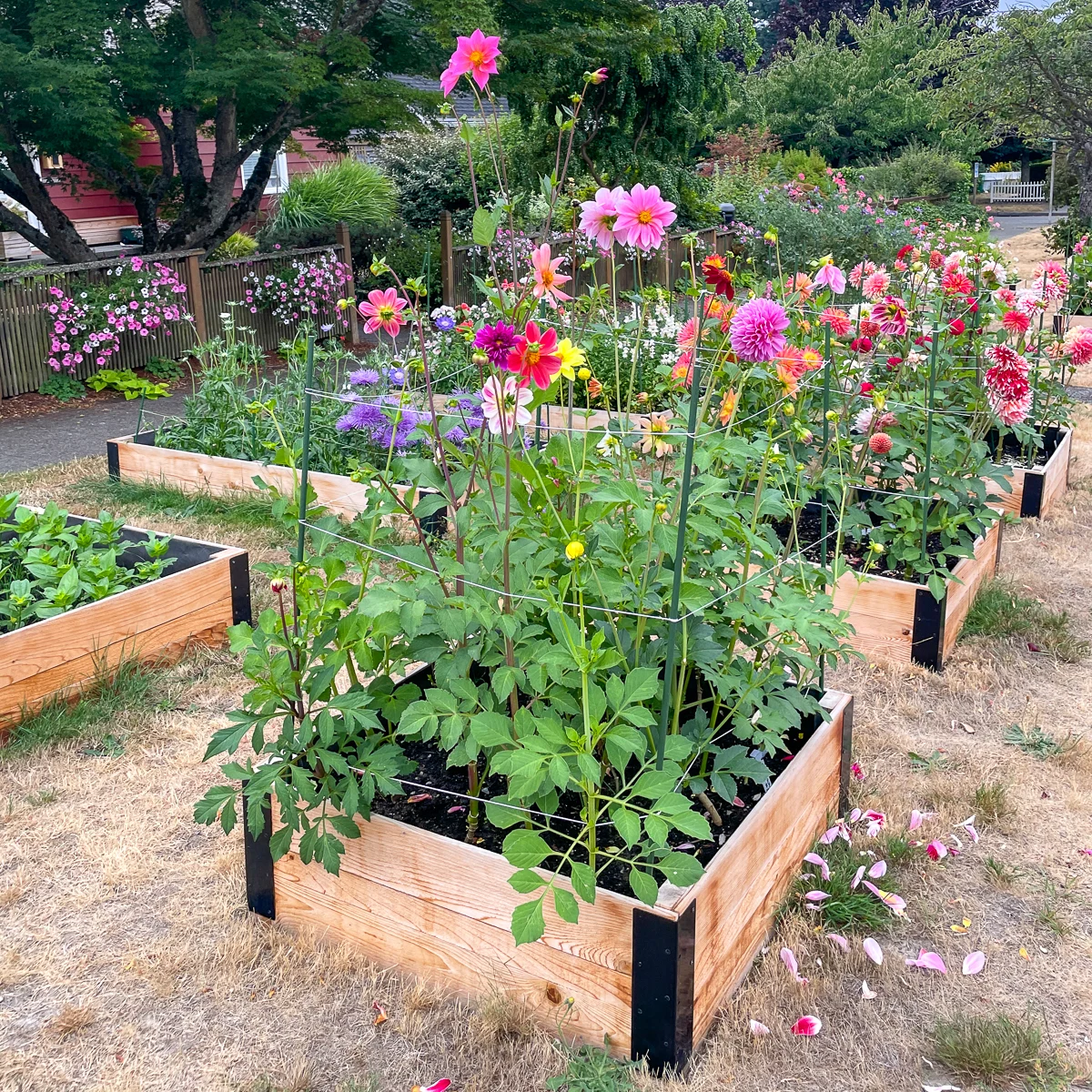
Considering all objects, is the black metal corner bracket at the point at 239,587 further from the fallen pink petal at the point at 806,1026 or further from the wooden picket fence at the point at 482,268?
the wooden picket fence at the point at 482,268

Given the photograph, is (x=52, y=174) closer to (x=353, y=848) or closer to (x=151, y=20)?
(x=151, y=20)

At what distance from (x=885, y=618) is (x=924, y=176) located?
20.5 meters

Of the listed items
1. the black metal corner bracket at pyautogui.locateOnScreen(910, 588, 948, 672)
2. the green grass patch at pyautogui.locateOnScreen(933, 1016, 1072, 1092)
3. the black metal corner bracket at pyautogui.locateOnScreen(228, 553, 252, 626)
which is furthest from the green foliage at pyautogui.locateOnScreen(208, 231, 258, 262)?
the green grass patch at pyautogui.locateOnScreen(933, 1016, 1072, 1092)

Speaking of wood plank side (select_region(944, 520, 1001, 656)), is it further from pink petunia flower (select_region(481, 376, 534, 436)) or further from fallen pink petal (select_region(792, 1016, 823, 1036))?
pink petunia flower (select_region(481, 376, 534, 436))

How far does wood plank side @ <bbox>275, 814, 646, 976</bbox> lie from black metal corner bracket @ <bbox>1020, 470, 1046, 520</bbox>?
349 centimetres

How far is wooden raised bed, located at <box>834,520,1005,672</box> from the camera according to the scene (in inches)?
131

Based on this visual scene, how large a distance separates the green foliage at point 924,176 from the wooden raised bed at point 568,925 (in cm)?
1978

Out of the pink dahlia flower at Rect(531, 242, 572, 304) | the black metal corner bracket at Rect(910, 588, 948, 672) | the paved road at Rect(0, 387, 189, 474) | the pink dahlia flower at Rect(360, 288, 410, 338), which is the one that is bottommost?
the black metal corner bracket at Rect(910, 588, 948, 672)

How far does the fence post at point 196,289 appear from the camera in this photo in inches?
334

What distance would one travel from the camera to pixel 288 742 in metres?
2.03

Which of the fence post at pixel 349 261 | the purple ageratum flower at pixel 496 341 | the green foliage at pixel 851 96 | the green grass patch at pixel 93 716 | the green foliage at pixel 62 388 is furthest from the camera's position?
the green foliage at pixel 851 96

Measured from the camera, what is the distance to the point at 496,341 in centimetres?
166

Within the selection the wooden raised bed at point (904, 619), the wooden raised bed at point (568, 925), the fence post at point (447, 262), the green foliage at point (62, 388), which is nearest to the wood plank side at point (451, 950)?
the wooden raised bed at point (568, 925)

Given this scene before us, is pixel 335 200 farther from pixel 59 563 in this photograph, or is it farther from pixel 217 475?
pixel 59 563
